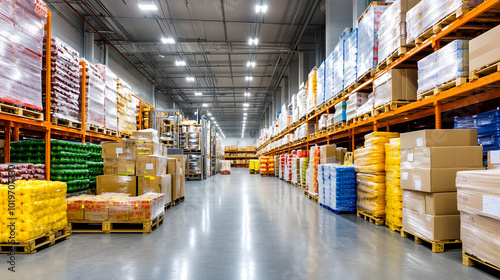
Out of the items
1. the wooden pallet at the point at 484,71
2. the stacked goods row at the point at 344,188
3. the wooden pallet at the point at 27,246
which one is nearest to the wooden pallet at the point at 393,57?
the wooden pallet at the point at 484,71

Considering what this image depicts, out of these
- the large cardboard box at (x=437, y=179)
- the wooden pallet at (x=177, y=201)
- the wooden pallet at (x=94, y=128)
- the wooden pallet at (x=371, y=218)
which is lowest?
the wooden pallet at (x=177, y=201)

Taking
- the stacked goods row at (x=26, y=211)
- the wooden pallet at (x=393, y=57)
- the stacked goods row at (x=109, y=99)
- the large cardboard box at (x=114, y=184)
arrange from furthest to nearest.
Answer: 1. the stacked goods row at (x=109, y=99)
2. the large cardboard box at (x=114, y=184)
3. the wooden pallet at (x=393, y=57)
4. the stacked goods row at (x=26, y=211)

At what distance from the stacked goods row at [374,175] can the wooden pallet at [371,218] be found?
48 millimetres

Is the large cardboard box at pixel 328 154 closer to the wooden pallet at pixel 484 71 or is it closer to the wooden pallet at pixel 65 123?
the wooden pallet at pixel 484 71

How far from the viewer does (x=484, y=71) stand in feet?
10.5

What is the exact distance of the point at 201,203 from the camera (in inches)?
279

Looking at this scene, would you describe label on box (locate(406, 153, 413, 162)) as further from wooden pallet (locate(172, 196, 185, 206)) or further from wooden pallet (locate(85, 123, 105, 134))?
wooden pallet (locate(85, 123, 105, 134))

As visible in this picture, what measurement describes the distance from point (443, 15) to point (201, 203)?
6066 mm

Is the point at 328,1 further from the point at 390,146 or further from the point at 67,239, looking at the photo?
the point at 67,239

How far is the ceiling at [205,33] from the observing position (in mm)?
12055

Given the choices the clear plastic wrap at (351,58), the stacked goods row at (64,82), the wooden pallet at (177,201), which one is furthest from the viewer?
the wooden pallet at (177,201)

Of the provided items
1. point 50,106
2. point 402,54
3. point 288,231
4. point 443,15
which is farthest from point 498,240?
point 50,106

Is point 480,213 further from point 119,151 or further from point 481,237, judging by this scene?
point 119,151

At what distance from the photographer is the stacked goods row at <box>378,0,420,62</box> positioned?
15.3ft
